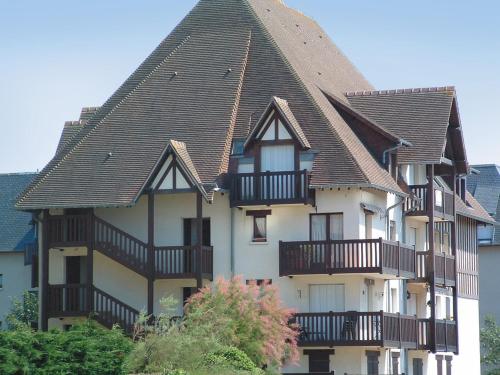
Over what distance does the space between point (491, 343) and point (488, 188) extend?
1526 cm

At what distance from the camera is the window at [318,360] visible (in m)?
67.4

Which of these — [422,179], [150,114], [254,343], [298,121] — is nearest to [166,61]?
[150,114]

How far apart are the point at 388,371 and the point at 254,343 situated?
1053cm

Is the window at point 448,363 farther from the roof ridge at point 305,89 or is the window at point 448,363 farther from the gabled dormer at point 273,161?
the gabled dormer at point 273,161

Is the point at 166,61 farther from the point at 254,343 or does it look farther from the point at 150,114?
the point at 254,343

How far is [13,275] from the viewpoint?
101562 mm

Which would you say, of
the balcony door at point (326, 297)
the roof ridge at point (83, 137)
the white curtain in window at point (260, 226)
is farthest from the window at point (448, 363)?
the roof ridge at point (83, 137)

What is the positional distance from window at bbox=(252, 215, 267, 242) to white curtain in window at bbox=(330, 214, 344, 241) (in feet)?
9.71

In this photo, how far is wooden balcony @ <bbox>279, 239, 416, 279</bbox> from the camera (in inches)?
2621

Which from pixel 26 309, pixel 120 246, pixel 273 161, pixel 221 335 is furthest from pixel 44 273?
pixel 26 309

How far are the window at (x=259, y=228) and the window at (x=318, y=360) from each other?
5.39 meters

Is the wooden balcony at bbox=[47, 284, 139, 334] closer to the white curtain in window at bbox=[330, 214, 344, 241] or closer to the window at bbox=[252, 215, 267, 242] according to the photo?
→ the window at bbox=[252, 215, 267, 242]

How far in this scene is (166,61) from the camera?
74.7 meters

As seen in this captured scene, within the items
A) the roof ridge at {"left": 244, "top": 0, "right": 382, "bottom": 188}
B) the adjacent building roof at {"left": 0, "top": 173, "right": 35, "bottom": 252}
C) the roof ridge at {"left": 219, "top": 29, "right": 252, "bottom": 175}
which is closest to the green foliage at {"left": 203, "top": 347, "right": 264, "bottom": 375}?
the roof ridge at {"left": 244, "top": 0, "right": 382, "bottom": 188}
